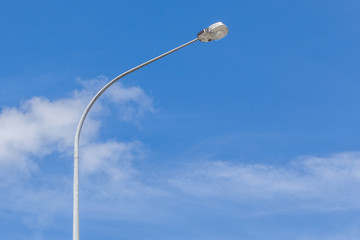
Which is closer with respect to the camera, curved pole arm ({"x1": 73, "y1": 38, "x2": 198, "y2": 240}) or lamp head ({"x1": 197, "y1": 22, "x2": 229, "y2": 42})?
curved pole arm ({"x1": 73, "y1": 38, "x2": 198, "y2": 240})

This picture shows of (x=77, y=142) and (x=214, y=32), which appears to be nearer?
(x=77, y=142)

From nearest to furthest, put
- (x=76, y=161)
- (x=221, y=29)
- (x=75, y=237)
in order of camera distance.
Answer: (x=75, y=237)
(x=76, y=161)
(x=221, y=29)

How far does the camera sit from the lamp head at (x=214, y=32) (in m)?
13.8

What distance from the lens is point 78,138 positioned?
1340 cm

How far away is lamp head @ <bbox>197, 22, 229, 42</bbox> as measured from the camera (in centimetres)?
1384

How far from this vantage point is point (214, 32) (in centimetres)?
1392

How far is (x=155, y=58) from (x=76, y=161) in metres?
3.35

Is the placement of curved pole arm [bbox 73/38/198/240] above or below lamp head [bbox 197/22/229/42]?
below

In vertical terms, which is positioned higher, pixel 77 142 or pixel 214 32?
pixel 214 32

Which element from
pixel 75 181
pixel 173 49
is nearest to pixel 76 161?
pixel 75 181

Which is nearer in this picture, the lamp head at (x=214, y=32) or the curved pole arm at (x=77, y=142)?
the curved pole arm at (x=77, y=142)

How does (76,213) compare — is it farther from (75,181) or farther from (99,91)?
(99,91)

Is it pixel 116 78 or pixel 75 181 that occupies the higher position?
pixel 116 78

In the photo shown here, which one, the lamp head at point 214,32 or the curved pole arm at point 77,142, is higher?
the lamp head at point 214,32
